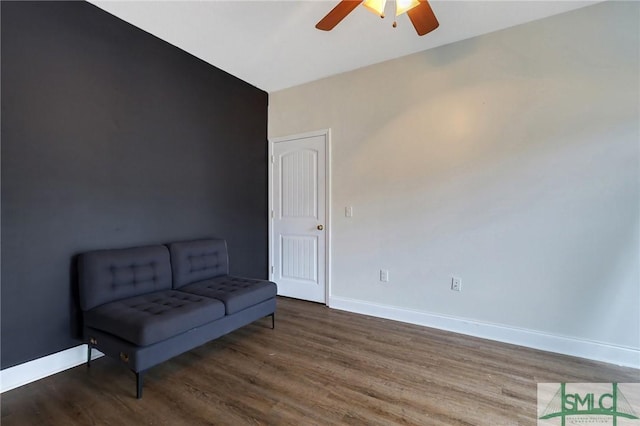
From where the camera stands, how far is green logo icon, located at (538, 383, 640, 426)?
164cm

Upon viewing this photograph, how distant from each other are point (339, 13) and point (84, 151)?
2.16m

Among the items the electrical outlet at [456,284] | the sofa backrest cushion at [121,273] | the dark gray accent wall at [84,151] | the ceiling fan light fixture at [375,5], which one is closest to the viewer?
the ceiling fan light fixture at [375,5]

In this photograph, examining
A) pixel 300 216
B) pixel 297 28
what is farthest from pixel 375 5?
pixel 300 216

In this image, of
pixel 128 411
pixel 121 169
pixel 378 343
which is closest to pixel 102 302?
pixel 128 411

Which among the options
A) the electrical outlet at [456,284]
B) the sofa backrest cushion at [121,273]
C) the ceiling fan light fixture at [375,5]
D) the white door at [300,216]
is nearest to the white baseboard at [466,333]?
the electrical outlet at [456,284]

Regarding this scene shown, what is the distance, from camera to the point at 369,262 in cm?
326

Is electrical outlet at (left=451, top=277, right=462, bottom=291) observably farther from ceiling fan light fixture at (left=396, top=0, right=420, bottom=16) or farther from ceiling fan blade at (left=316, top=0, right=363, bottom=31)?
ceiling fan blade at (left=316, top=0, right=363, bottom=31)

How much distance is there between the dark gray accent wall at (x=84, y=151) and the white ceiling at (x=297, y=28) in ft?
0.79

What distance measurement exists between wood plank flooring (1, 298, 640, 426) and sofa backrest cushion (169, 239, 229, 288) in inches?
25.7

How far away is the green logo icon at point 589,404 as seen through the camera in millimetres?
1637

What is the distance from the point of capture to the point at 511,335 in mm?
2537

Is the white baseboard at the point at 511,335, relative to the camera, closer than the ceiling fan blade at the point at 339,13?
No

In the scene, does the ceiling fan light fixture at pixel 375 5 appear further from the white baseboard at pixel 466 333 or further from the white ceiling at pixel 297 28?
the white baseboard at pixel 466 333

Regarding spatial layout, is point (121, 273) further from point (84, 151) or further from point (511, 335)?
point (511, 335)
